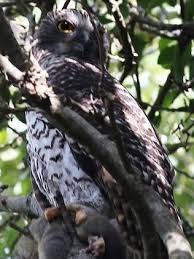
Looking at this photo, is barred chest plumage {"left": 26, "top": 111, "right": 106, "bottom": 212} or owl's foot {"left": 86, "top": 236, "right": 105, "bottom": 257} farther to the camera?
barred chest plumage {"left": 26, "top": 111, "right": 106, "bottom": 212}

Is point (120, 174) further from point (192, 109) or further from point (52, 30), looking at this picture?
point (52, 30)

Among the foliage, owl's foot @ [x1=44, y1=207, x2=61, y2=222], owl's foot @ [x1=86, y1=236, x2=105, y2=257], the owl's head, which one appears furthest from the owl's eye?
owl's foot @ [x1=86, y1=236, x2=105, y2=257]

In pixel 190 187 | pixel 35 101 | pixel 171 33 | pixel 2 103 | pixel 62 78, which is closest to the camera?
pixel 35 101

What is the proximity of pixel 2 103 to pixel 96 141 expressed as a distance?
493mm

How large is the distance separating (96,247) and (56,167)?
0.94 metres

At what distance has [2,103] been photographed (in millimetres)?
3029

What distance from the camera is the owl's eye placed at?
18.7 feet

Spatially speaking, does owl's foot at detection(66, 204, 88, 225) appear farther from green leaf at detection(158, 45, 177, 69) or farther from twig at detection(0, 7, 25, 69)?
green leaf at detection(158, 45, 177, 69)

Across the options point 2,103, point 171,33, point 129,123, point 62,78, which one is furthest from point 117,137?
point 171,33

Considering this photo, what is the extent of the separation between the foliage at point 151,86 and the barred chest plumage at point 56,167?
0.60 feet

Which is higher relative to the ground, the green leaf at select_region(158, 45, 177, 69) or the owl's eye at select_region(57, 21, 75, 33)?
the green leaf at select_region(158, 45, 177, 69)

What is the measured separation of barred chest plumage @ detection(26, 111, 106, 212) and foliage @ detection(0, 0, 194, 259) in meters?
0.18

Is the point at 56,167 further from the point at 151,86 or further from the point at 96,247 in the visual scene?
the point at 151,86

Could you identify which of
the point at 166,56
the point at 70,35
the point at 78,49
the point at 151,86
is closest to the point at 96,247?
the point at 166,56
